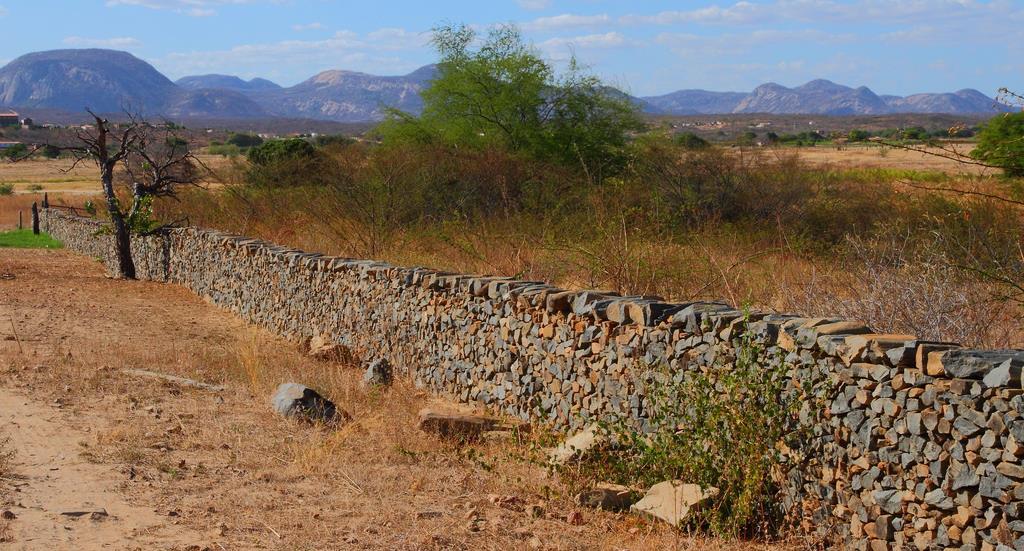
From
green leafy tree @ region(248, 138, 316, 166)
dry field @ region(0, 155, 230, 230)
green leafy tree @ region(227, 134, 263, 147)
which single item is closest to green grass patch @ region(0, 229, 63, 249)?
dry field @ region(0, 155, 230, 230)

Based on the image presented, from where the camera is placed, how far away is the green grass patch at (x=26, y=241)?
3275 cm

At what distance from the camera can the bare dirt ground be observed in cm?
637

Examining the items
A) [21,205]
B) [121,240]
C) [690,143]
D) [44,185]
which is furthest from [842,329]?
[44,185]

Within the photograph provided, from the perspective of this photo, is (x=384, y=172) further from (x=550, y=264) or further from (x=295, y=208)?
(x=550, y=264)

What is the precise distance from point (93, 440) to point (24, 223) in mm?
38836

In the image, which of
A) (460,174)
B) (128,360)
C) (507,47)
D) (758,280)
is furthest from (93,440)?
(507,47)

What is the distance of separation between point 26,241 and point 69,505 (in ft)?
102

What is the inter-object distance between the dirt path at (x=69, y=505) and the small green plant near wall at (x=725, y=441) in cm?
293

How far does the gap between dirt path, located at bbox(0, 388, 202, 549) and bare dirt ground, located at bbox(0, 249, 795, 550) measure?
13 millimetres

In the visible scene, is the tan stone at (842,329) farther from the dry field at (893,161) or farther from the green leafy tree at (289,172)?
the green leafy tree at (289,172)

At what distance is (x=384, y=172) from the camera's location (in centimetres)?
2205

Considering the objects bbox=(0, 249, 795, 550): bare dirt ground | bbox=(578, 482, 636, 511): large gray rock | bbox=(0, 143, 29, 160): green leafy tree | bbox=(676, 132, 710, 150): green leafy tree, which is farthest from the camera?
bbox=(676, 132, 710, 150): green leafy tree

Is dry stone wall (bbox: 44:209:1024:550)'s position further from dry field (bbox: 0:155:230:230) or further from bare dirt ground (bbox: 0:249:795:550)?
dry field (bbox: 0:155:230:230)

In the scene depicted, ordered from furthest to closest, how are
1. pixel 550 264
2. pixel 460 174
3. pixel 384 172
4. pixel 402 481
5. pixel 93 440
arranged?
pixel 460 174
pixel 384 172
pixel 550 264
pixel 93 440
pixel 402 481
